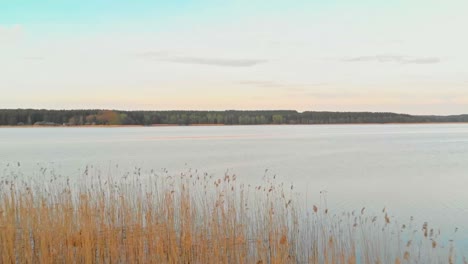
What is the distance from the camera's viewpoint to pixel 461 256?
6625mm

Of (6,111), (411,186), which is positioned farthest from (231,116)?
(411,186)

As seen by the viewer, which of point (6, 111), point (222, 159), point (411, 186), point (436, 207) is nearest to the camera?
point (436, 207)

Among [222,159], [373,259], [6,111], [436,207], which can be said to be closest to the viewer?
[373,259]

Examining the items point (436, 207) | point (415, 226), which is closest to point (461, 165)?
point (436, 207)

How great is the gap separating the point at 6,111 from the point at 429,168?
286ft

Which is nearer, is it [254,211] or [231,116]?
[254,211]

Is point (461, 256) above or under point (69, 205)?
under

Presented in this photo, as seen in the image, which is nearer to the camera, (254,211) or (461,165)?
(254,211)

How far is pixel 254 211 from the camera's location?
8664 mm

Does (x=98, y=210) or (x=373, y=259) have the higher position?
(x=98, y=210)

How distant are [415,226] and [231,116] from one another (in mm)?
101461

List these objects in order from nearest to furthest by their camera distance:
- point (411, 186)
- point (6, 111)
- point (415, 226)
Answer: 1. point (415, 226)
2. point (411, 186)
3. point (6, 111)

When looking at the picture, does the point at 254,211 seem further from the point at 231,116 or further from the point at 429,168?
the point at 231,116

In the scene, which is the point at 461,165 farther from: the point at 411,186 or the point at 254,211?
the point at 254,211
